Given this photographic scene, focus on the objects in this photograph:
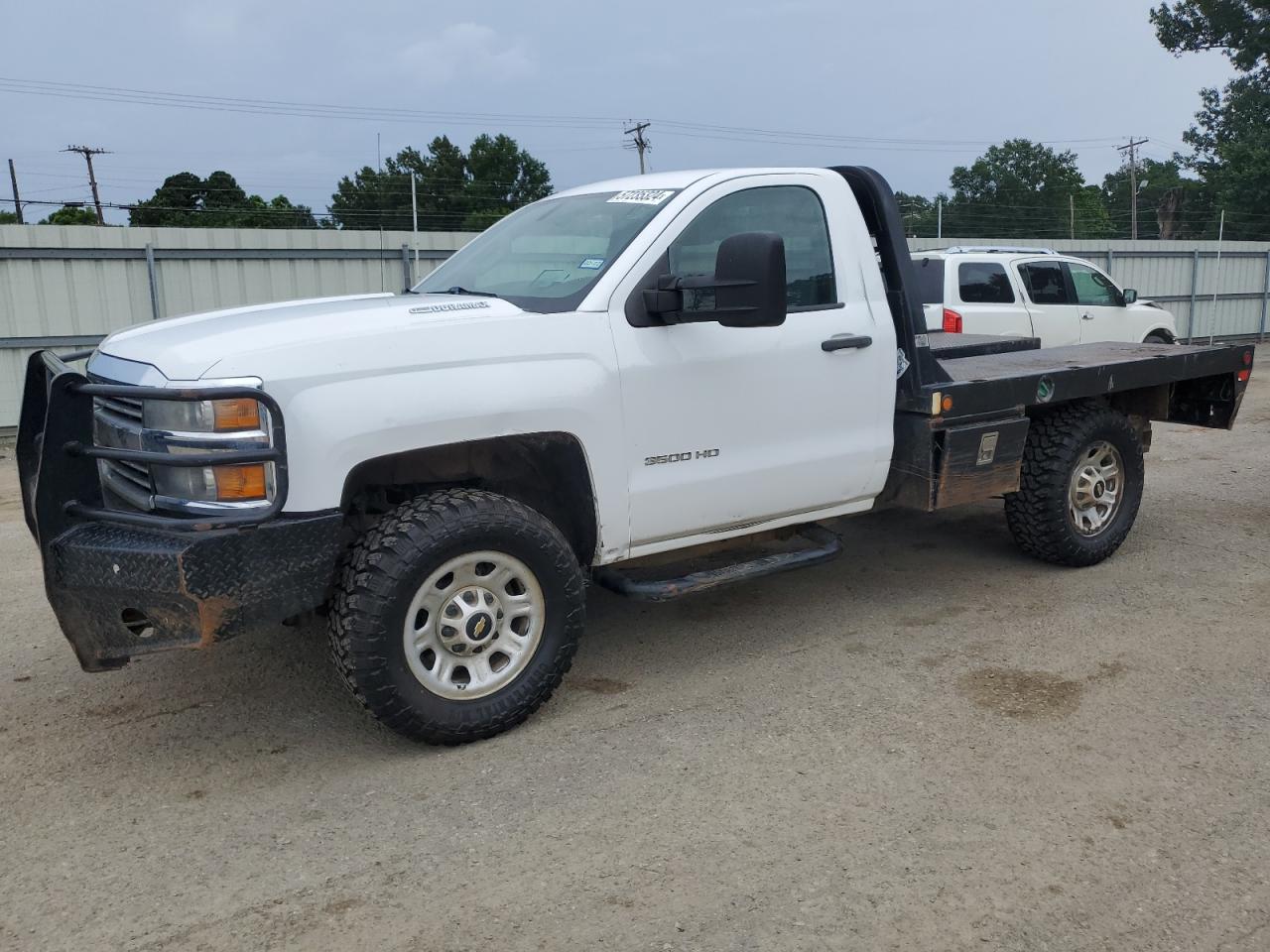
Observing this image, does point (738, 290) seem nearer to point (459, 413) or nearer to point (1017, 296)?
point (459, 413)

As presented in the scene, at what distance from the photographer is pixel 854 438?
4918 mm

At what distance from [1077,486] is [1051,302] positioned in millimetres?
7379

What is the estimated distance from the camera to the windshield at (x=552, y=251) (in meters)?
4.32

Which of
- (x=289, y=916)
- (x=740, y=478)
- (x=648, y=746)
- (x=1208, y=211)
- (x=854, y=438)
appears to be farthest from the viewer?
(x=1208, y=211)

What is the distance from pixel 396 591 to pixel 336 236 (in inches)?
433

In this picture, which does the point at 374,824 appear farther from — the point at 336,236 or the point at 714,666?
the point at 336,236

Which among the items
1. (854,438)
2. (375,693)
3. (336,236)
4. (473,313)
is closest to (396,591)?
(375,693)

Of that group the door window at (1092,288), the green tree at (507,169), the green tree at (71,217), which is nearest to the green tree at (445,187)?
the green tree at (507,169)

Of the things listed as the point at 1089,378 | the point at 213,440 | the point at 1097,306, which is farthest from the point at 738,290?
the point at 1097,306

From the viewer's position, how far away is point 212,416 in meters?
3.42

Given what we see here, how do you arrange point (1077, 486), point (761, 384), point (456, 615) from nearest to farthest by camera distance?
1. point (456, 615)
2. point (761, 384)
3. point (1077, 486)

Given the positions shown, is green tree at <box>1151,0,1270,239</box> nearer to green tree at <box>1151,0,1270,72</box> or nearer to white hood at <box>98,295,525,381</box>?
green tree at <box>1151,0,1270,72</box>

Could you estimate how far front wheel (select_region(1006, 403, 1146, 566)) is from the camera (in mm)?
5730

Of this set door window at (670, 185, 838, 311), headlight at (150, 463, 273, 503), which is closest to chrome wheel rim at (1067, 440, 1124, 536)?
door window at (670, 185, 838, 311)
